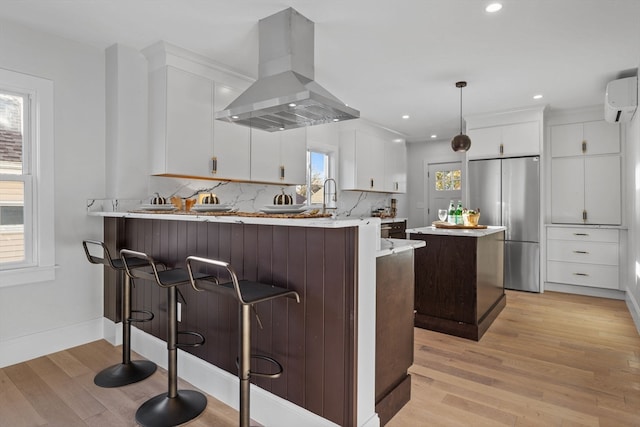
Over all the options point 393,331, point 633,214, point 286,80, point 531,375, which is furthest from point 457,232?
point 633,214

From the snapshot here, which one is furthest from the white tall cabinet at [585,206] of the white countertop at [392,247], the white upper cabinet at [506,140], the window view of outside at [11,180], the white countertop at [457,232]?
the window view of outside at [11,180]

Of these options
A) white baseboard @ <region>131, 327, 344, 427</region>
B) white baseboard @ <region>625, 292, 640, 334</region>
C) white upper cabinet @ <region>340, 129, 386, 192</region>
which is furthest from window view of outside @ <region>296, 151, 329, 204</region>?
white baseboard @ <region>625, 292, 640, 334</region>

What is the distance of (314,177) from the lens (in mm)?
5309

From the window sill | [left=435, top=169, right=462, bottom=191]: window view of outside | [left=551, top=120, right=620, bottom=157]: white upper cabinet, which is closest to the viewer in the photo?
the window sill

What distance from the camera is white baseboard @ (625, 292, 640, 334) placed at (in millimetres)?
3421

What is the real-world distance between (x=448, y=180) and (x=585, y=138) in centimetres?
246

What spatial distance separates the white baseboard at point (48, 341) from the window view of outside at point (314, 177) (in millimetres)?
2797

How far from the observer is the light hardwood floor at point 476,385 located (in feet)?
6.47

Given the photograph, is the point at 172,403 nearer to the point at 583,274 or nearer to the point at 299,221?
the point at 299,221

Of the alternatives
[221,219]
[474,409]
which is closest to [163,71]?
[221,219]

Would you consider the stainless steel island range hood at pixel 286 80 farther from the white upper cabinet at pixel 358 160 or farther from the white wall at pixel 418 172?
the white wall at pixel 418 172

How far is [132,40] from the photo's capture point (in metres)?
2.95

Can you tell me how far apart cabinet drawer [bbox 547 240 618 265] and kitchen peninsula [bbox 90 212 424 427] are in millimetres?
3858

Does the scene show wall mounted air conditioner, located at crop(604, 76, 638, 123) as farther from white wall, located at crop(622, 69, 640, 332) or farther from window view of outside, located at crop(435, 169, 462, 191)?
window view of outside, located at crop(435, 169, 462, 191)
